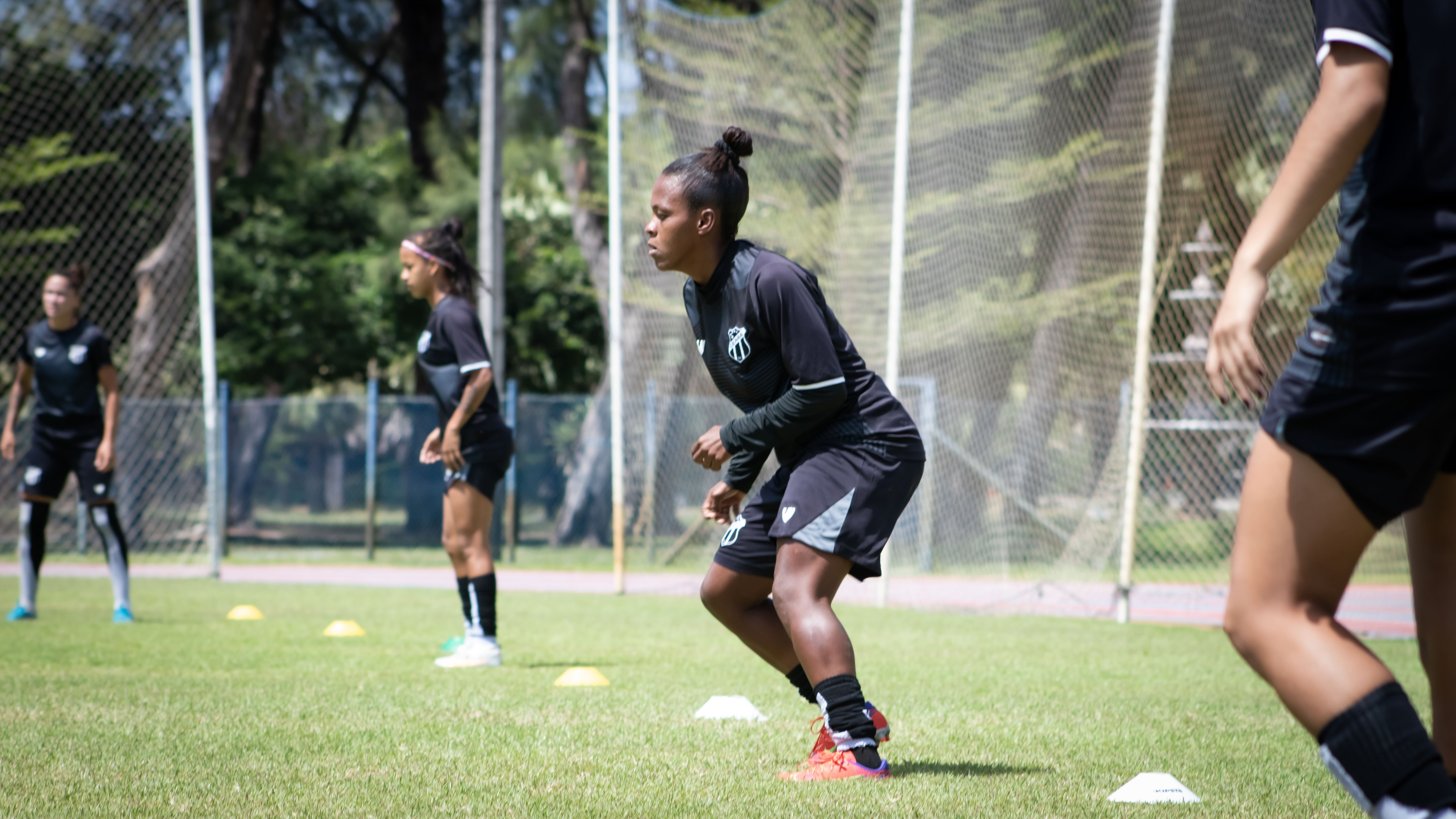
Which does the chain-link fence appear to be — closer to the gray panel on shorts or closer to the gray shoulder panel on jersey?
the gray shoulder panel on jersey

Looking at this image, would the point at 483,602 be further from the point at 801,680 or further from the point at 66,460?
the point at 66,460

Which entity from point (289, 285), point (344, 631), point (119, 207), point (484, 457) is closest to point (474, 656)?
point (484, 457)

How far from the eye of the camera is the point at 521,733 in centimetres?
474

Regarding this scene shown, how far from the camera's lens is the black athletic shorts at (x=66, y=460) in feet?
28.6

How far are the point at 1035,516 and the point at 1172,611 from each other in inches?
75.9

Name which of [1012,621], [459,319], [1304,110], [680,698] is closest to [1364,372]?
[680,698]

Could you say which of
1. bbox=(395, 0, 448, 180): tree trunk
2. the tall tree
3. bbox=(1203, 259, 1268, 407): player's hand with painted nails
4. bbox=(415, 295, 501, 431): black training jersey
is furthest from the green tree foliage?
bbox=(1203, 259, 1268, 407): player's hand with painted nails

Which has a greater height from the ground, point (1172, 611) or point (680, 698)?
point (680, 698)

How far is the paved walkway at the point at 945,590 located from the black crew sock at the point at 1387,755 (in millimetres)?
8128

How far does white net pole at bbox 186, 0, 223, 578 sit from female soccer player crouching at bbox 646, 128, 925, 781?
407 inches

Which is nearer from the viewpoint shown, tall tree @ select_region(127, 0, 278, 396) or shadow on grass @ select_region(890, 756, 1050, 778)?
shadow on grass @ select_region(890, 756, 1050, 778)

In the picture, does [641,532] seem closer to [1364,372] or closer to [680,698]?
[680,698]

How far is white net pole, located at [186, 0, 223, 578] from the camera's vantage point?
13281 millimetres

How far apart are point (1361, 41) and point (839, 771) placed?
2.51 metres
